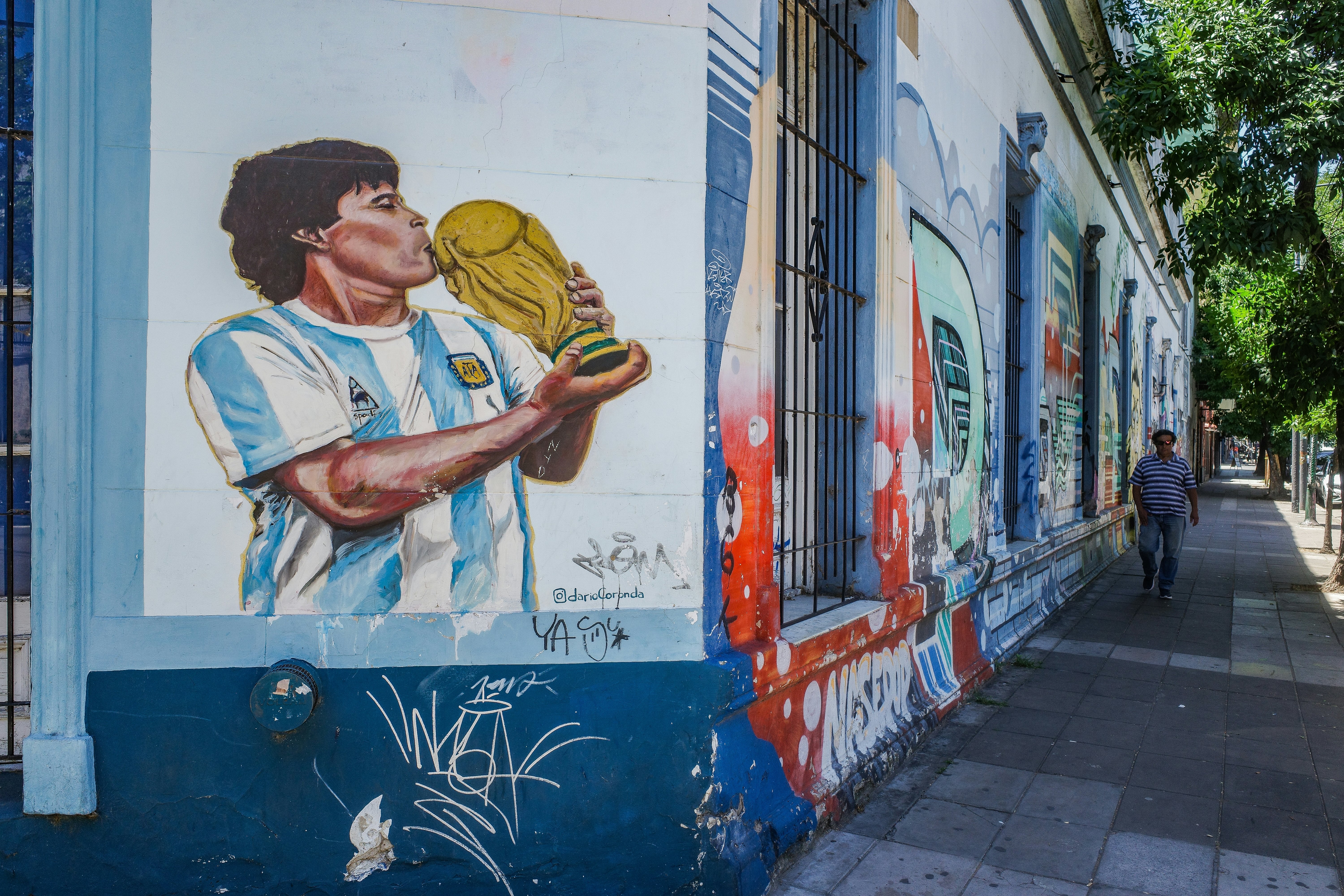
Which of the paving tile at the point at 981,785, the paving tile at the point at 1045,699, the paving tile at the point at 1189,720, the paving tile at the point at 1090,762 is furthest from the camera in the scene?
the paving tile at the point at 1045,699

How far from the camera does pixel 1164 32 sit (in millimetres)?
8586

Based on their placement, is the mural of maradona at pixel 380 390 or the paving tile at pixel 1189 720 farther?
the paving tile at pixel 1189 720

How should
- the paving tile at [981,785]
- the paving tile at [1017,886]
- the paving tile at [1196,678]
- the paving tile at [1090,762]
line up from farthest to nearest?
1. the paving tile at [1196,678]
2. the paving tile at [1090,762]
3. the paving tile at [981,785]
4. the paving tile at [1017,886]

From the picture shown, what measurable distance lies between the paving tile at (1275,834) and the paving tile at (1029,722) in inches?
42.8

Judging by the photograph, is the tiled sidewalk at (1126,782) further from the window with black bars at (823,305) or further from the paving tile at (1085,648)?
the window with black bars at (823,305)

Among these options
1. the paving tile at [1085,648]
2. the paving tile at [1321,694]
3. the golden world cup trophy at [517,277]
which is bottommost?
the paving tile at [1321,694]

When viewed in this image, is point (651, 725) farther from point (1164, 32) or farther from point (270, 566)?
point (1164, 32)

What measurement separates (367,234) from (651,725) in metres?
1.94

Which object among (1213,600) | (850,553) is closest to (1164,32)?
(1213,600)

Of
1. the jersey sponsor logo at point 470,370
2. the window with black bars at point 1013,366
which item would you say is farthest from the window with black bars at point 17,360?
the window with black bars at point 1013,366

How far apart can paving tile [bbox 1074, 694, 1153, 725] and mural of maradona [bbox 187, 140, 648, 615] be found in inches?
162

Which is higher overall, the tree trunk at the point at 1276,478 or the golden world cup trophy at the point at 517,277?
the golden world cup trophy at the point at 517,277

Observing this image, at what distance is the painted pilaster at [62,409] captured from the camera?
291cm

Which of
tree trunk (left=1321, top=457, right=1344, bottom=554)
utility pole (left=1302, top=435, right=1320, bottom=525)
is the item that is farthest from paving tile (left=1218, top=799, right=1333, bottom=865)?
utility pole (left=1302, top=435, right=1320, bottom=525)
